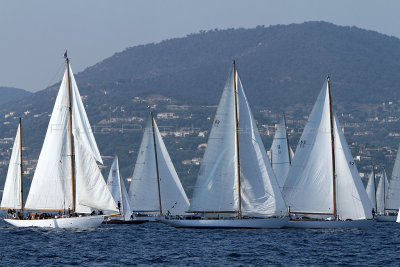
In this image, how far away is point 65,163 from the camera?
72000mm

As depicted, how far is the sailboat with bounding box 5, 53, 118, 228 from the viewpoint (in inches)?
2781

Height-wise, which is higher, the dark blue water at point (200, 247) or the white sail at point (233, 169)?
the white sail at point (233, 169)

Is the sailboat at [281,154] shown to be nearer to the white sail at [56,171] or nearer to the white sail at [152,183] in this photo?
the white sail at [152,183]

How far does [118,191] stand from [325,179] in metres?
28.7

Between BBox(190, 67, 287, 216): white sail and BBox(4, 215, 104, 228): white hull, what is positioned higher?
BBox(190, 67, 287, 216): white sail

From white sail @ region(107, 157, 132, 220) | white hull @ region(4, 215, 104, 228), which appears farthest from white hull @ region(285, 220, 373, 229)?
white sail @ region(107, 157, 132, 220)

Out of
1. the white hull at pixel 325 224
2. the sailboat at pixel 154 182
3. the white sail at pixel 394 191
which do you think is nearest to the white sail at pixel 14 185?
the sailboat at pixel 154 182

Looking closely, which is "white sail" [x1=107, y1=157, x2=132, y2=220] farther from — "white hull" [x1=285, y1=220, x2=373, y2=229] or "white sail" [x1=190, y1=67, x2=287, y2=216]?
"white hull" [x1=285, y1=220, x2=373, y2=229]

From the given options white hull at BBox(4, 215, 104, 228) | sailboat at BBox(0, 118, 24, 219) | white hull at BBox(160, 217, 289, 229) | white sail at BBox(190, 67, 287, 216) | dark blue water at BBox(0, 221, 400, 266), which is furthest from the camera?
sailboat at BBox(0, 118, 24, 219)

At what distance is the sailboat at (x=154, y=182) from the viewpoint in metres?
90.8

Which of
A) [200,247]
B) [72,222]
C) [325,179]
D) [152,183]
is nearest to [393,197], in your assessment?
[152,183]

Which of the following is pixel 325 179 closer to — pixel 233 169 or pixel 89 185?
pixel 233 169

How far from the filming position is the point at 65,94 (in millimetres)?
71375

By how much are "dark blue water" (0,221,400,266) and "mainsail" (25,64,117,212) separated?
256 cm
